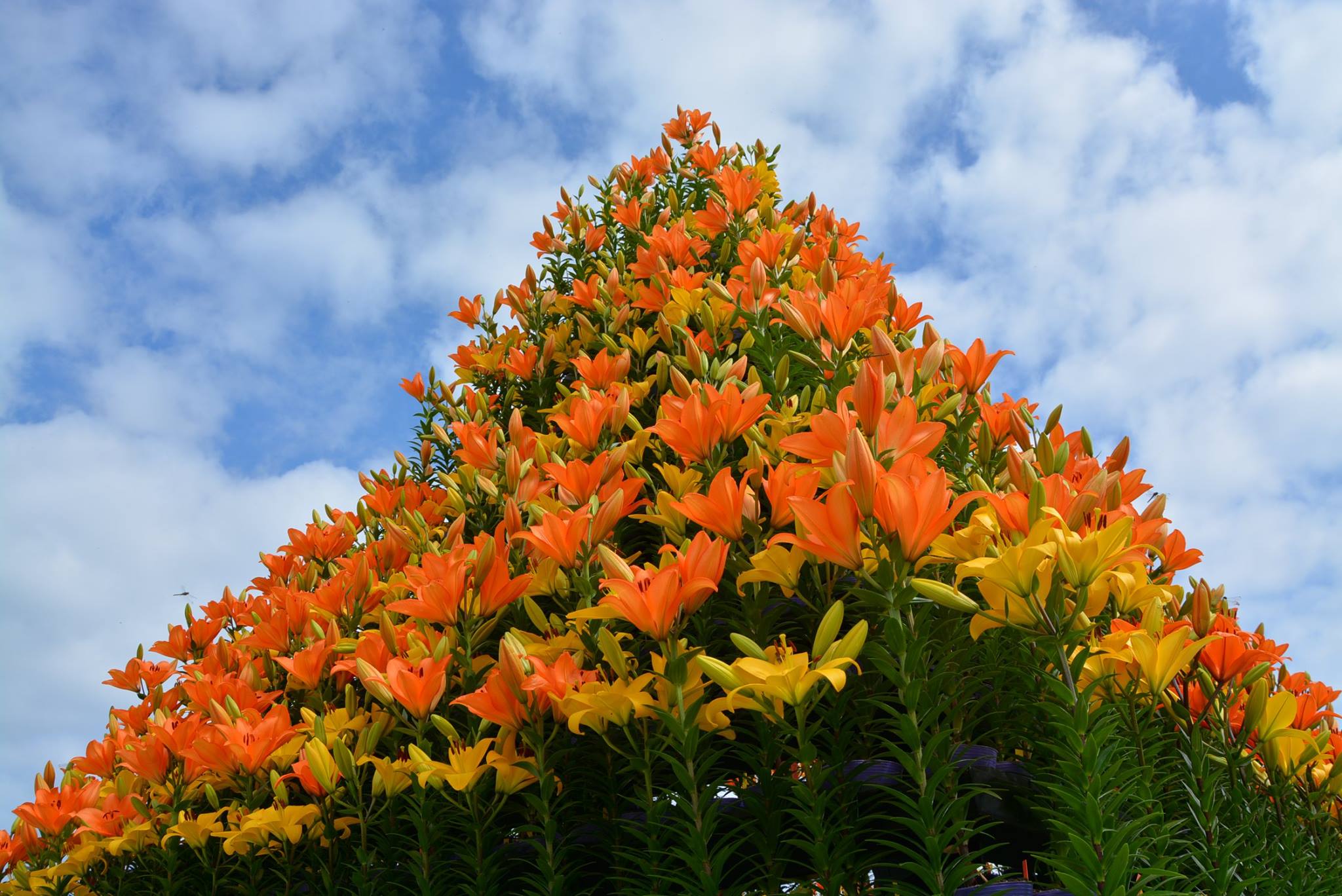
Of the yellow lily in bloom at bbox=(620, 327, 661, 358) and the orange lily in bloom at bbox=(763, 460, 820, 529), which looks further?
the yellow lily in bloom at bbox=(620, 327, 661, 358)

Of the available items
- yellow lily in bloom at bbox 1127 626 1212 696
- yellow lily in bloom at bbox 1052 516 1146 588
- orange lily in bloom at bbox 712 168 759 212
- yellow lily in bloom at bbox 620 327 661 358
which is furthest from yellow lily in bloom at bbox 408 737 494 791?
orange lily in bloom at bbox 712 168 759 212

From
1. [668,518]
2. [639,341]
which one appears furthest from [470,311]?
[668,518]

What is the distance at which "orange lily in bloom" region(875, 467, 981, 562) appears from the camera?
4.25 ft

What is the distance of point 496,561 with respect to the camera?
195 cm

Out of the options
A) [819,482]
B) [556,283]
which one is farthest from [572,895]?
[556,283]

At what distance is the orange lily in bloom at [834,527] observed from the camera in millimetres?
1336

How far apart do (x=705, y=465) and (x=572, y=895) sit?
1.01 m

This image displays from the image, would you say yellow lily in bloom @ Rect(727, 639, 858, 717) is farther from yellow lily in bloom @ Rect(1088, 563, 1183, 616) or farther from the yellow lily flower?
yellow lily in bloom @ Rect(1088, 563, 1183, 616)

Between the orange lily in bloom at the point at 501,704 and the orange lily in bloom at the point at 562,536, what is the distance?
0.88 feet

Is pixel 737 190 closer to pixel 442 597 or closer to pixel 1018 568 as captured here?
pixel 442 597

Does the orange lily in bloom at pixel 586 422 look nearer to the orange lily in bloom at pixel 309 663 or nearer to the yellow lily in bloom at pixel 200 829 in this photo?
the orange lily in bloom at pixel 309 663

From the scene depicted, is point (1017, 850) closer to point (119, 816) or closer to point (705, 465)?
point (705, 465)

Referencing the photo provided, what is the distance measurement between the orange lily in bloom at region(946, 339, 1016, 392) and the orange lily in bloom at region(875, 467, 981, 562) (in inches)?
36.3

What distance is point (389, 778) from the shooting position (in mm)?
1796
